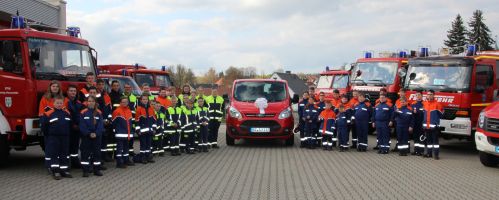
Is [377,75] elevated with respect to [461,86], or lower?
elevated

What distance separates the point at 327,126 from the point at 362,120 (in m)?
0.94

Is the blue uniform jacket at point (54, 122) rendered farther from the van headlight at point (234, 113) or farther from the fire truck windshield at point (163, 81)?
the fire truck windshield at point (163, 81)

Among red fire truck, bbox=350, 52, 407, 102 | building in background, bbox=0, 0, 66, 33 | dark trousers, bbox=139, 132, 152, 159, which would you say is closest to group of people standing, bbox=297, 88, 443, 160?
red fire truck, bbox=350, 52, 407, 102

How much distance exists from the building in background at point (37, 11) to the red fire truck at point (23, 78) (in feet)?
18.7

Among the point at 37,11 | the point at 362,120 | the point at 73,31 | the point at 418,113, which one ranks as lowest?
the point at 362,120

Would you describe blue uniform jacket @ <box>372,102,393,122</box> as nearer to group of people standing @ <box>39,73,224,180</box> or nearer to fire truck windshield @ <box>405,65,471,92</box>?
fire truck windshield @ <box>405,65,471,92</box>

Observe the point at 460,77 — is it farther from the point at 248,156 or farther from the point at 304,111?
the point at 248,156

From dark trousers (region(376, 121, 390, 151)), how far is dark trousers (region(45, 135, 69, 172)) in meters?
7.70

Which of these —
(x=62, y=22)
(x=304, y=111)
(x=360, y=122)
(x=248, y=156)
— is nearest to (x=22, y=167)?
(x=248, y=156)

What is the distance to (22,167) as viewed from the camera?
10.1 meters

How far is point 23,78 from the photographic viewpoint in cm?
929

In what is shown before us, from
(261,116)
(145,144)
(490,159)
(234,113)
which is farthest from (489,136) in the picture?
(145,144)

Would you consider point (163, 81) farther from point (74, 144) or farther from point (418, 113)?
point (418, 113)

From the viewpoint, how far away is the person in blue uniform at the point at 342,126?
13242mm
